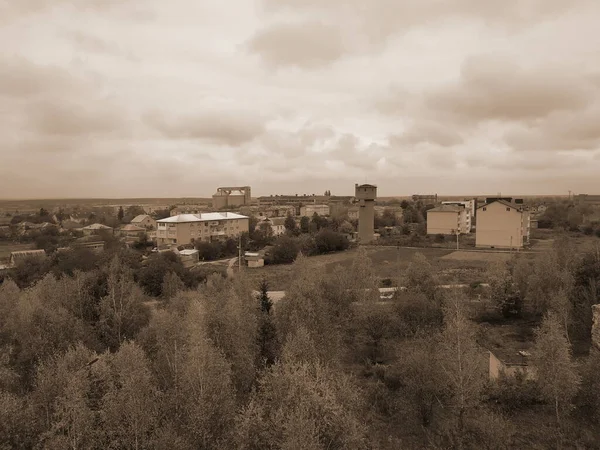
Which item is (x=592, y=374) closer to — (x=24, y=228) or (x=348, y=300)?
(x=348, y=300)

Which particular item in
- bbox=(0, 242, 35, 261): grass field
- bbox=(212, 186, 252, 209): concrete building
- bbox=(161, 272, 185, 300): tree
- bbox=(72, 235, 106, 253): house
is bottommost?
bbox=(0, 242, 35, 261): grass field

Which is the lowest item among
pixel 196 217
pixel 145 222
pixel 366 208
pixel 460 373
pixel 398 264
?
pixel 398 264

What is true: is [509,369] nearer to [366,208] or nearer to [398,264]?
[398,264]

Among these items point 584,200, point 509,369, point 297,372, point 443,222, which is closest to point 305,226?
Result: point 443,222

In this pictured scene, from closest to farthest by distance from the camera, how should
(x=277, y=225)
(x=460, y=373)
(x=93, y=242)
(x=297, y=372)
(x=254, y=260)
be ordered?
(x=297, y=372) → (x=460, y=373) → (x=254, y=260) → (x=93, y=242) → (x=277, y=225)

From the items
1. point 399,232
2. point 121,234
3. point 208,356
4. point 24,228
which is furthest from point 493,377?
point 24,228

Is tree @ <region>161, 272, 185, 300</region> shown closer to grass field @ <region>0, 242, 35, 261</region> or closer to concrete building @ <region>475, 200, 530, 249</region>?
grass field @ <region>0, 242, 35, 261</region>

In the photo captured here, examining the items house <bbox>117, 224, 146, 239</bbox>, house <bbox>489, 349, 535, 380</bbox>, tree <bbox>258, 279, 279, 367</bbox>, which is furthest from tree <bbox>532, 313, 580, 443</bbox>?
house <bbox>117, 224, 146, 239</bbox>
